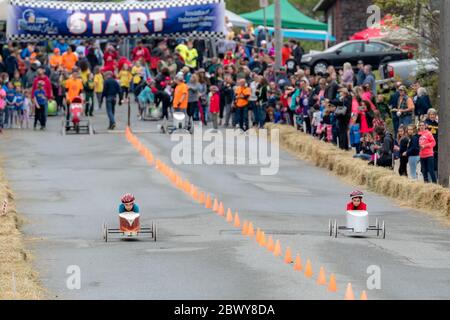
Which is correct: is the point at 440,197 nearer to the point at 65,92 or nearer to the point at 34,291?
the point at 34,291

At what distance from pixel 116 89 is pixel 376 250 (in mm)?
22388

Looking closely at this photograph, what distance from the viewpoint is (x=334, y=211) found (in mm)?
26594

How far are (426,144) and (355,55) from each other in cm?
2324

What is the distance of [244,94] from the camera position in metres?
41.6

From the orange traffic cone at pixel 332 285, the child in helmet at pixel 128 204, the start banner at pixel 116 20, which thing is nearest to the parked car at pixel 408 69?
the start banner at pixel 116 20

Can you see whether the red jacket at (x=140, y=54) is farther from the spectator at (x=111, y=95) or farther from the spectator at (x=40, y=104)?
the spectator at (x=40, y=104)

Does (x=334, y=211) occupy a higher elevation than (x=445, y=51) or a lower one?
lower

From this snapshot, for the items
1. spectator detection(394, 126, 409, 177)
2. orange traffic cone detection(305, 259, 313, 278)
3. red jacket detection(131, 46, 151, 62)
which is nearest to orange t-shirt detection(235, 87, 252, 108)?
red jacket detection(131, 46, 151, 62)

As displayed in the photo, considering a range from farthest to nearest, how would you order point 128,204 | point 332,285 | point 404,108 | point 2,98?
point 2,98 < point 404,108 < point 128,204 < point 332,285

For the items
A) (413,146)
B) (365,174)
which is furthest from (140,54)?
(413,146)

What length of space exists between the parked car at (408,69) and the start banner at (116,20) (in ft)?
21.0

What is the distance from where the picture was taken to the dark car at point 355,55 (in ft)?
166

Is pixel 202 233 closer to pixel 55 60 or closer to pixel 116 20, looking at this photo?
pixel 116 20
